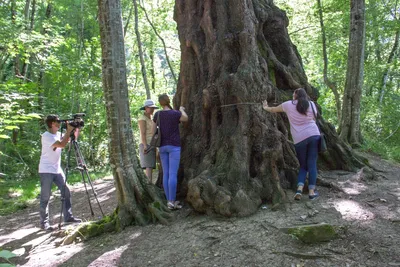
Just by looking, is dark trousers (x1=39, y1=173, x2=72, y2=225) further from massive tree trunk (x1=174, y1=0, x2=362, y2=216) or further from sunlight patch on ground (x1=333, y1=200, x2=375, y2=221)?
sunlight patch on ground (x1=333, y1=200, x2=375, y2=221)

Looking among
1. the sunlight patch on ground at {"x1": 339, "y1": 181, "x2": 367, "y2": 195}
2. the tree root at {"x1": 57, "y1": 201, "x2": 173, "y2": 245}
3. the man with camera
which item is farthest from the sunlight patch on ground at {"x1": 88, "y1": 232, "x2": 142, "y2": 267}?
the sunlight patch on ground at {"x1": 339, "y1": 181, "x2": 367, "y2": 195}

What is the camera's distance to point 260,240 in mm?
4145

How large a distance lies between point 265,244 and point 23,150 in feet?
47.5

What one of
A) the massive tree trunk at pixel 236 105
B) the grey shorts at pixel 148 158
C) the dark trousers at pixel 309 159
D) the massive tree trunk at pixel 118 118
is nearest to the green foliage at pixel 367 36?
the massive tree trunk at pixel 236 105

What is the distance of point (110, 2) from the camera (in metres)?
5.68

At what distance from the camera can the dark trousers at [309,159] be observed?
5.35m

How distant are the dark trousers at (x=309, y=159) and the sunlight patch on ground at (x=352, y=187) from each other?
754 millimetres

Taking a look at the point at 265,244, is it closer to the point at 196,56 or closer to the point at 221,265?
the point at 221,265

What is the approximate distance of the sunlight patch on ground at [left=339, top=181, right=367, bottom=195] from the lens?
222 inches

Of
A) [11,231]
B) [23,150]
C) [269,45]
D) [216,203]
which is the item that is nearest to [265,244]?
[216,203]

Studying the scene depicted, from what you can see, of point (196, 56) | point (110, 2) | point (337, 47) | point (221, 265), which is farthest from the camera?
point (337, 47)

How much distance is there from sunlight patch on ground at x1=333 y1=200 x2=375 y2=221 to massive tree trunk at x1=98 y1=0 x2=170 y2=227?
2778mm

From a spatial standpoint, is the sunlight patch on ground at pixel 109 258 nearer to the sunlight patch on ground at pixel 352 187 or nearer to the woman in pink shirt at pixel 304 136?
the woman in pink shirt at pixel 304 136

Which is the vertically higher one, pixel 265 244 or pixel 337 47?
pixel 337 47
